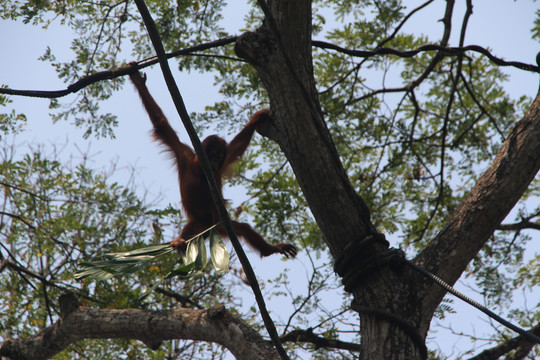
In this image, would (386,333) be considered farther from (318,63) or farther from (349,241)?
(318,63)

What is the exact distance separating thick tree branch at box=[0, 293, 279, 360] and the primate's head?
194cm

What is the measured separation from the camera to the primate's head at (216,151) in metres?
5.24

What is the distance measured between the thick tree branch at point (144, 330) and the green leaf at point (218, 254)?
0.56m

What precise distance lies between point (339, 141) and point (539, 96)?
9.89ft

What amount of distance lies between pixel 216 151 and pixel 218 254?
7.92 feet

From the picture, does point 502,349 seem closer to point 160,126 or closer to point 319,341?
point 319,341

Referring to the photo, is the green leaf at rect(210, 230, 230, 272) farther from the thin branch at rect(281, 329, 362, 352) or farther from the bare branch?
the bare branch

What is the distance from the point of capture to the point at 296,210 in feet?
17.9

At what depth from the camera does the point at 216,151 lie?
17.2 ft

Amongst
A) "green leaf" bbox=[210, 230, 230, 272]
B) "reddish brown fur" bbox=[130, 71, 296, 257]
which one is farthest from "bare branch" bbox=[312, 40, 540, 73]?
"reddish brown fur" bbox=[130, 71, 296, 257]

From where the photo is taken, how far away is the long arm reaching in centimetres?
497

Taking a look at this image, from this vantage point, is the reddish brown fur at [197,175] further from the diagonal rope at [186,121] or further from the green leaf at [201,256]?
the diagonal rope at [186,121]

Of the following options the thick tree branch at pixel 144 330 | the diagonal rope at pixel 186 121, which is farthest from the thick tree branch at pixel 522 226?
the diagonal rope at pixel 186 121

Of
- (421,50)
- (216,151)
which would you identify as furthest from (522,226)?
(216,151)
